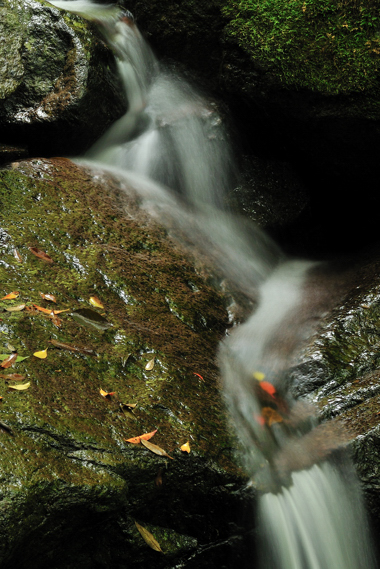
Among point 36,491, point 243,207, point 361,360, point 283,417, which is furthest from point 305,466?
point 243,207

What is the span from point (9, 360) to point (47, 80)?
12.3ft

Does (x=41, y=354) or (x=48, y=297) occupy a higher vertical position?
(x=48, y=297)

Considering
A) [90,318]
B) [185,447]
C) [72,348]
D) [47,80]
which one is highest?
[47,80]

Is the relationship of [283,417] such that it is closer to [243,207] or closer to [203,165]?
[243,207]

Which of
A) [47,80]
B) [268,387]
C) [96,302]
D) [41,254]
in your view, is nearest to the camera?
[96,302]

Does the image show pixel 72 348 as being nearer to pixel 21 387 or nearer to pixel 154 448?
pixel 21 387

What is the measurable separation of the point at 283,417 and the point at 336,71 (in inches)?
152

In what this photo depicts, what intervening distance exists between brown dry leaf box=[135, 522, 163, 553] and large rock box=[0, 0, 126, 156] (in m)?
3.94

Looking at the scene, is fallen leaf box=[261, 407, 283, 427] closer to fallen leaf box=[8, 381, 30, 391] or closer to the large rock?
fallen leaf box=[8, 381, 30, 391]

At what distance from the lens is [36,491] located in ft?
5.84

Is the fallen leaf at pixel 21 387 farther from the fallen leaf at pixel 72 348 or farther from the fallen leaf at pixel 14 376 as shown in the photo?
the fallen leaf at pixel 72 348

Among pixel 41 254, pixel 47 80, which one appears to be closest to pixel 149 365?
pixel 41 254

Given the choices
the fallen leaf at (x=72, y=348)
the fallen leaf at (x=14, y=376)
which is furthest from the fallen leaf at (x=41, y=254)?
the fallen leaf at (x=14, y=376)

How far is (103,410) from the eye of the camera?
2264mm
